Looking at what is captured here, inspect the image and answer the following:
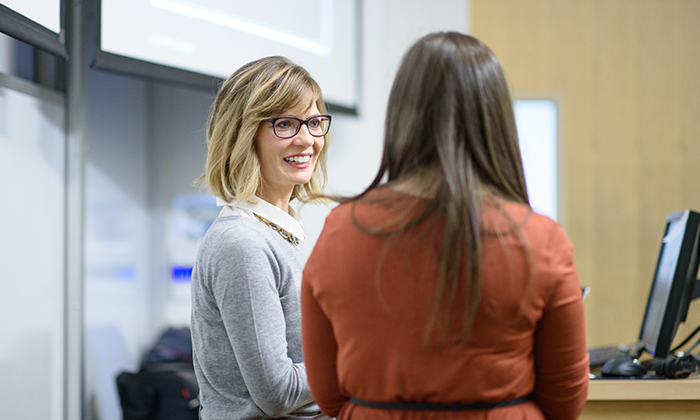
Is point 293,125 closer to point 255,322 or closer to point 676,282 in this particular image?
point 255,322

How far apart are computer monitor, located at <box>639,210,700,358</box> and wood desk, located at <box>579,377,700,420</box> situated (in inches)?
6.6

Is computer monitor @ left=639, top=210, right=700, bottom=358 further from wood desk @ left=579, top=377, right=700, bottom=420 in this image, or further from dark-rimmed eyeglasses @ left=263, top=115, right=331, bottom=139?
dark-rimmed eyeglasses @ left=263, top=115, right=331, bottom=139

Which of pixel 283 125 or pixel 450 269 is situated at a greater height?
pixel 283 125

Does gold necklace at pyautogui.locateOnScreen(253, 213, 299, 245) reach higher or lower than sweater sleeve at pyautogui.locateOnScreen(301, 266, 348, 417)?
higher

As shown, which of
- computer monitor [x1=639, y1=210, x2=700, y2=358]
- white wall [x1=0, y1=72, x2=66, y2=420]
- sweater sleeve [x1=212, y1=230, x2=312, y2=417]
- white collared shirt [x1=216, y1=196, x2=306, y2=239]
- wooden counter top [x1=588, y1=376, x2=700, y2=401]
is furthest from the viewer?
white wall [x1=0, y1=72, x2=66, y2=420]

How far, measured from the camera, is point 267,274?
943 millimetres

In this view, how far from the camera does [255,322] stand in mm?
914

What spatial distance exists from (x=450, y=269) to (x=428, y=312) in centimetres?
6

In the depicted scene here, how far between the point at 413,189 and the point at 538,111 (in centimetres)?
276

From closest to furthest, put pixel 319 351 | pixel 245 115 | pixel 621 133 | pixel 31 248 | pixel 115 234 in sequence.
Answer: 1. pixel 319 351
2. pixel 245 115
3. pixel 31 248
4. pixel 115 234
5. pixel 621 133

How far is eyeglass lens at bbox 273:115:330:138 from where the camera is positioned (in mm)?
1102

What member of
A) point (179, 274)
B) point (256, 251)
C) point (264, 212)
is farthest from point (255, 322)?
point (179, 274)

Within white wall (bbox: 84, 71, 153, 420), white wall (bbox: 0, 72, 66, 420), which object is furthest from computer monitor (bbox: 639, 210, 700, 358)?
white wall (bbox: 84, 71, 153, 420)

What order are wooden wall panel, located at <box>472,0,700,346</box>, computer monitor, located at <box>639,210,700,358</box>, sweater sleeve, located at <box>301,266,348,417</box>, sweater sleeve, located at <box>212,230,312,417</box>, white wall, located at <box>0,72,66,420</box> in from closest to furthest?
sweater sleeve, located at <box>301,266,348,417</box>
sweater sleeve, located at <box>212,230,312,417</box>
computer monitor, located at <box>639,210,700,358</box>
white wall, located at <box>0,72,66,420</box>
wooden wall panel, located at <box>472,0,700,346</box>
